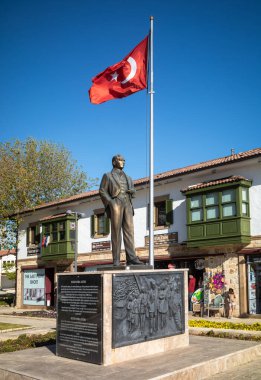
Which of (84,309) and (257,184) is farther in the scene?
(257,184)

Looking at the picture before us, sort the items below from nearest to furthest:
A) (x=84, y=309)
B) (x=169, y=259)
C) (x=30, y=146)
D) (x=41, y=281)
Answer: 1. (x=84, y=309)
2. (x=169, y=259)
3. (x=41, y=281)
4. (x=30, y=146)

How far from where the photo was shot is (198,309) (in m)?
22.0

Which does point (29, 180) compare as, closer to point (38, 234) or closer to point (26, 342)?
point (38, 234)

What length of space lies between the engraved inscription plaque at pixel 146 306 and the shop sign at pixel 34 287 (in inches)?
932

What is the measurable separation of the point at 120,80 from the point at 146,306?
9.81m

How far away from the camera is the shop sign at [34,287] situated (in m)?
32.6

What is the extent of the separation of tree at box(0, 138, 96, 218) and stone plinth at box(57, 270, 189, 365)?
25.5 meters

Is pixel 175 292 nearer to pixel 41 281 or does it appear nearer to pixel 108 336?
pixel 108 336

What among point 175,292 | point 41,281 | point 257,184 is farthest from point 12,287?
point 175,292

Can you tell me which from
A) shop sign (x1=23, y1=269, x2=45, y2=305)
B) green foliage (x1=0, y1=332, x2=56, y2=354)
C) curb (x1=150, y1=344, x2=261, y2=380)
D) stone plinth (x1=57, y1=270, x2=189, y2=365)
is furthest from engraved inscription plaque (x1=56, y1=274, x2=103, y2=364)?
shop sign (x1=23, y1=269, x2=45, y2=305)

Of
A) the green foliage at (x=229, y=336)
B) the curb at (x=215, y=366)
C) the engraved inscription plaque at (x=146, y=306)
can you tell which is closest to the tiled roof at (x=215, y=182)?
the green foliage at (x=229, y=336)

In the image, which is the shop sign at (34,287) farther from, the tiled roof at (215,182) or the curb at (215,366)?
the curb at (215,366)

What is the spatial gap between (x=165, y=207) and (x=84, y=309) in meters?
16.1

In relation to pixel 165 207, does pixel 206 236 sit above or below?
below
